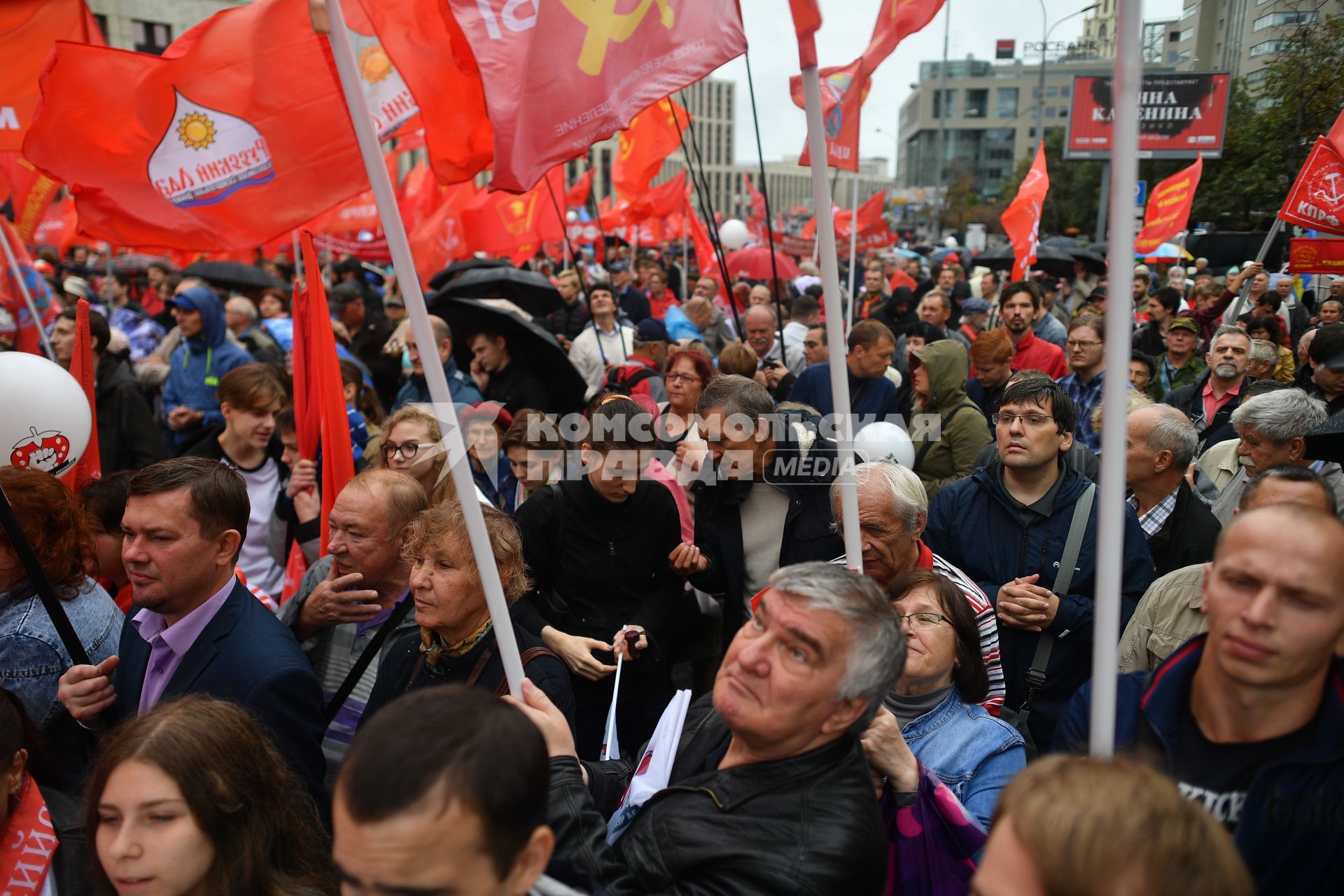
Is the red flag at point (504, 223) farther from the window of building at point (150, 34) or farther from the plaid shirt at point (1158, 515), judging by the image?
the window of building at point (150, 34)

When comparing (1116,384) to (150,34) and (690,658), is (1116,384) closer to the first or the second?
(690,658)

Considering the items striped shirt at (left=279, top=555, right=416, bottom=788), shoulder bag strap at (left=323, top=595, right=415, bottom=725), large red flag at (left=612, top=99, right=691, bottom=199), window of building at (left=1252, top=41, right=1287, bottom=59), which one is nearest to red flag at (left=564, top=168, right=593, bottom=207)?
large red flag at (left=612, top=99, right=691, bottom=199)

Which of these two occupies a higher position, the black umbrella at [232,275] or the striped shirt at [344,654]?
the black umbrella at [232,275]

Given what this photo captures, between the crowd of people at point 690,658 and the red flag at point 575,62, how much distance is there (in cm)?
106

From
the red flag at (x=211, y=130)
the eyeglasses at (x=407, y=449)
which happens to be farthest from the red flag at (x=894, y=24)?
the red flag at (x=211, y=130)

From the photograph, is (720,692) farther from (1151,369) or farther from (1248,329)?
(1151,369)

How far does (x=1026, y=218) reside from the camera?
9.39 meters

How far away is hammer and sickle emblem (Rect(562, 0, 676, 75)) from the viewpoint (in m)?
3.43

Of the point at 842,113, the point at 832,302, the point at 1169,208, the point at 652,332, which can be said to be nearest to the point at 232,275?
the point at 652,332

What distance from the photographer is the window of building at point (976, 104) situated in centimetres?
10694

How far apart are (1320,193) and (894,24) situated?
387 centimetres

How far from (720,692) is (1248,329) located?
6.86m

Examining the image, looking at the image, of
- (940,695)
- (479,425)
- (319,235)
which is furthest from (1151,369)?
(319,235)

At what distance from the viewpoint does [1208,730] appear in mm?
1752
